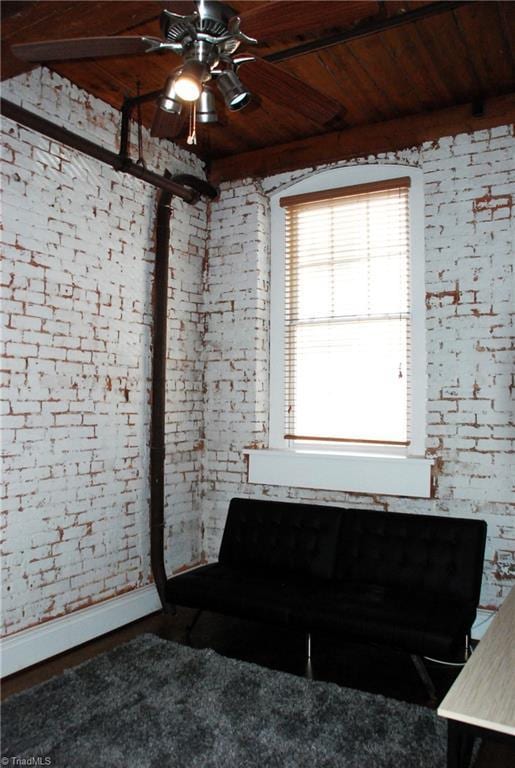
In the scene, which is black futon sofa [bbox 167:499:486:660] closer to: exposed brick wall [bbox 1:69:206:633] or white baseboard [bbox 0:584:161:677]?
white baseboard [bbox 0:584:161:677]

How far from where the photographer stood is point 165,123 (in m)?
2.86

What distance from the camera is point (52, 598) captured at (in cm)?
354

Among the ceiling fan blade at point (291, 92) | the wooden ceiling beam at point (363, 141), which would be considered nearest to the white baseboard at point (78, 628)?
the ceiling fan blade at point (291, 92)

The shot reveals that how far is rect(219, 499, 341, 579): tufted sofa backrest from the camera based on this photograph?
3912mm

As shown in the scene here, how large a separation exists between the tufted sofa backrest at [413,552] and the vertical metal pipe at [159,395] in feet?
4.12

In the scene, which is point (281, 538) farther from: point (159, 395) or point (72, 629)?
point (72, 629)

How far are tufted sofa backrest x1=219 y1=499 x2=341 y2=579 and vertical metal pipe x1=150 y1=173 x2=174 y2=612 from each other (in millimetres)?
462

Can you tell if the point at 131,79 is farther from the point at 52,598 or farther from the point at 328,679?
the point at 328,679

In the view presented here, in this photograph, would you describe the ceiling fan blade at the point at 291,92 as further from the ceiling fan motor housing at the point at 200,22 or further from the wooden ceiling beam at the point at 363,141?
the wooden ceiling beam at the point at 363,141

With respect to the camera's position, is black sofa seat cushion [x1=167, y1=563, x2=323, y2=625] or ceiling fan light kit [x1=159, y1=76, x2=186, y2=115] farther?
black sofa seat cushion [x1=167, y1=563, x2=323, y2=625]

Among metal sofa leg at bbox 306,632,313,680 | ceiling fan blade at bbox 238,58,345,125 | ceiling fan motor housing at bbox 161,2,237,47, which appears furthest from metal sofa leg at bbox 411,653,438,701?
ceiling fan motor housing at bbox 161,2,237,47

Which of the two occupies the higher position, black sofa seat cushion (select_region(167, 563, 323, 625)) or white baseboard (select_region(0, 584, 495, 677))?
black sofa seat cushion (select_region(167, 563, 323, 625))

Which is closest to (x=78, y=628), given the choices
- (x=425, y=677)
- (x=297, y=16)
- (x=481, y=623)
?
(x=425, y=677)

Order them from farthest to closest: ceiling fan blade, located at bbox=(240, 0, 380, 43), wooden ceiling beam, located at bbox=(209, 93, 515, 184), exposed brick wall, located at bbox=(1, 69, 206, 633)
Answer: wooden ceiling beam, located at bbox=(209, 93, 515, 184) < exposed brick wall, located at bbox=(1, 69, 206, 633) < ceiling fan blade, located at bbox=(240, 0, 380, 43)
